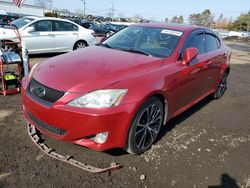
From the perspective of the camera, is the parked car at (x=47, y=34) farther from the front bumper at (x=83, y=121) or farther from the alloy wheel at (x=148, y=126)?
the alloy wheel at (x=148, y=126)

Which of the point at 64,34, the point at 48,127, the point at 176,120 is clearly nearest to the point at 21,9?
the point at 64,34

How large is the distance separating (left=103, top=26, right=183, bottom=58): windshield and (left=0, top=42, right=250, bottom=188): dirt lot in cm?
131

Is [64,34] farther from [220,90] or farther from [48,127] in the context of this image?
[48,127]

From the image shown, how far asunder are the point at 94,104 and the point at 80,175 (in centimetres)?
84

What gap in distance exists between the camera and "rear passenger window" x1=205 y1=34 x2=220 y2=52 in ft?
16.8

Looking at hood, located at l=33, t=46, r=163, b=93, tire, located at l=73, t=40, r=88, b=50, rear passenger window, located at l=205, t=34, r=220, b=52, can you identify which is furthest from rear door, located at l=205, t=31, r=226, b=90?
tire, located at l=73, t=40, r=88, b=50

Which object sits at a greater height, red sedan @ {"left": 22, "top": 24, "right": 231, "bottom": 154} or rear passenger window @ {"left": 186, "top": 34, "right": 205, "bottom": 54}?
rear passenger window @ {"left": 186, "top": 34, "right": 205, "bottom": 54}

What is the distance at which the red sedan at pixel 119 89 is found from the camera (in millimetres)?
2867

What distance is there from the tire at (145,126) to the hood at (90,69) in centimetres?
46

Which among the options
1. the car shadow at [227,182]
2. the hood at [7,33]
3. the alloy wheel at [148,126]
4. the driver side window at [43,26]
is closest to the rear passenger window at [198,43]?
the alloy wheel at [148,126]

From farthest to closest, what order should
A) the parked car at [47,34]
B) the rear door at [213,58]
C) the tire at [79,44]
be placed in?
the tire at [79,44] < the parked car at [47,34] < the rear door at [213,58]

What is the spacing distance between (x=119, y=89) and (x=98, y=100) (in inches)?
10.7

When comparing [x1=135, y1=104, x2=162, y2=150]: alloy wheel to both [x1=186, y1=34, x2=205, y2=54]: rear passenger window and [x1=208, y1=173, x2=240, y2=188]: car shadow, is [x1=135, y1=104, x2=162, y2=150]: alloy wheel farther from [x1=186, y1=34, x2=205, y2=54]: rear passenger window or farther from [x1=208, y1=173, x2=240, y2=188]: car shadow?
[x1=186, y1=34, x2=205, y2=54]: rear passenger window

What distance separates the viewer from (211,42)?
5.34 meters
